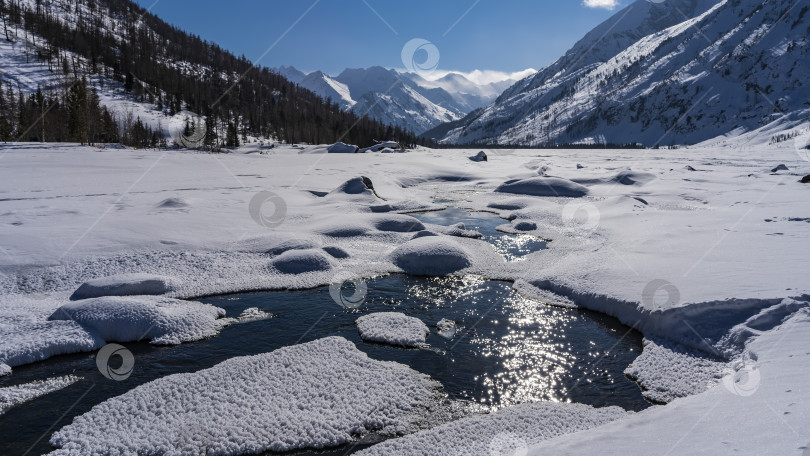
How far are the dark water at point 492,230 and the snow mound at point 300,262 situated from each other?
623cm

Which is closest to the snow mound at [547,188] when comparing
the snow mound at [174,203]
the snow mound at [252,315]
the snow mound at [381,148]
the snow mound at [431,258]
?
the snow mound at [431,258]

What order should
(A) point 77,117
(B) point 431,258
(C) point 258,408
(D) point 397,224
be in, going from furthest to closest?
(A) point 77,117 < (D) point 397,224 < (B) point 431,258 < (C) point 258,408

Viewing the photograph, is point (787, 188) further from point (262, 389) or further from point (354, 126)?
point (354, 126)

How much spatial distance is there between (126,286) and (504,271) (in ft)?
34.0

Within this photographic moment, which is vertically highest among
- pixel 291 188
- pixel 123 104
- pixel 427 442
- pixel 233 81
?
pixel 233 81

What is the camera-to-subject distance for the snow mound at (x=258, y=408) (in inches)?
220

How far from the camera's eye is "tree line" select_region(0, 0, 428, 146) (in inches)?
4181

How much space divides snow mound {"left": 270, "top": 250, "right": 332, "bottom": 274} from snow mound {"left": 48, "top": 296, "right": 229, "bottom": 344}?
3341 millimetres

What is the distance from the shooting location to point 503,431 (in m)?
5.83

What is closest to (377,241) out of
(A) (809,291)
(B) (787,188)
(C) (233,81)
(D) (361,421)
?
(D) (361,421)

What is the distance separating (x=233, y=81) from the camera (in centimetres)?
14712

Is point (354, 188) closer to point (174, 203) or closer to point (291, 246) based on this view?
point (174, 203)

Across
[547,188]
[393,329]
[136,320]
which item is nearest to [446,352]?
[393,329]

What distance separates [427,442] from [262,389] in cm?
287
